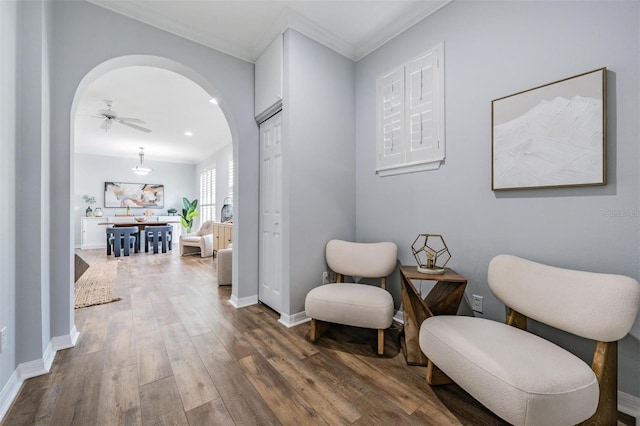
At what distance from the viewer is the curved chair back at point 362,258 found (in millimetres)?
2316

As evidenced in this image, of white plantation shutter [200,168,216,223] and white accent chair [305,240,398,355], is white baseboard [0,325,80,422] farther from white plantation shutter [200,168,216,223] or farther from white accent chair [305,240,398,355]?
white plantation shutter [200,168,216,223]

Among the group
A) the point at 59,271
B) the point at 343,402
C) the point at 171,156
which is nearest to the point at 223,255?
the point at 59,271

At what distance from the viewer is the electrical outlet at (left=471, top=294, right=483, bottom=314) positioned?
192 cm

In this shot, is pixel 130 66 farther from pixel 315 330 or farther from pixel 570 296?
pixel 570 296

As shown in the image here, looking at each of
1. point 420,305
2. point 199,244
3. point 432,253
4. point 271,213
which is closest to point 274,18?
point 271,213

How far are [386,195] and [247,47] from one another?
219 cm

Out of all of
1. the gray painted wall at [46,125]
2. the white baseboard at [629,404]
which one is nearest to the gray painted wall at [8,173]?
the gray painted wall at [46,125]

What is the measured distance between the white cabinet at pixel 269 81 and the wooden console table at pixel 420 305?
203cm

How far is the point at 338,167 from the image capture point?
2768 millimetres

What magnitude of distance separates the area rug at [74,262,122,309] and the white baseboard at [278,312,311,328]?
2.13m

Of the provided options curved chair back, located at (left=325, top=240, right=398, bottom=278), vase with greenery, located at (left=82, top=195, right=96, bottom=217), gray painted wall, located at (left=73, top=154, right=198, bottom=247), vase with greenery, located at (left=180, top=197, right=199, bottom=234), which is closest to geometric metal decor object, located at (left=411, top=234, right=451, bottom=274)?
curved chair back, located at (left=325, top=240, right=398, bottom=278)

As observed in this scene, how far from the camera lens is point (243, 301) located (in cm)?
286

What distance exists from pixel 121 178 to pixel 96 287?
568 cm

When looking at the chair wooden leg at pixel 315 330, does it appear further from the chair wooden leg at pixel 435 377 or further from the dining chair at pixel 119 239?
the dining chair at pixel 119 239
